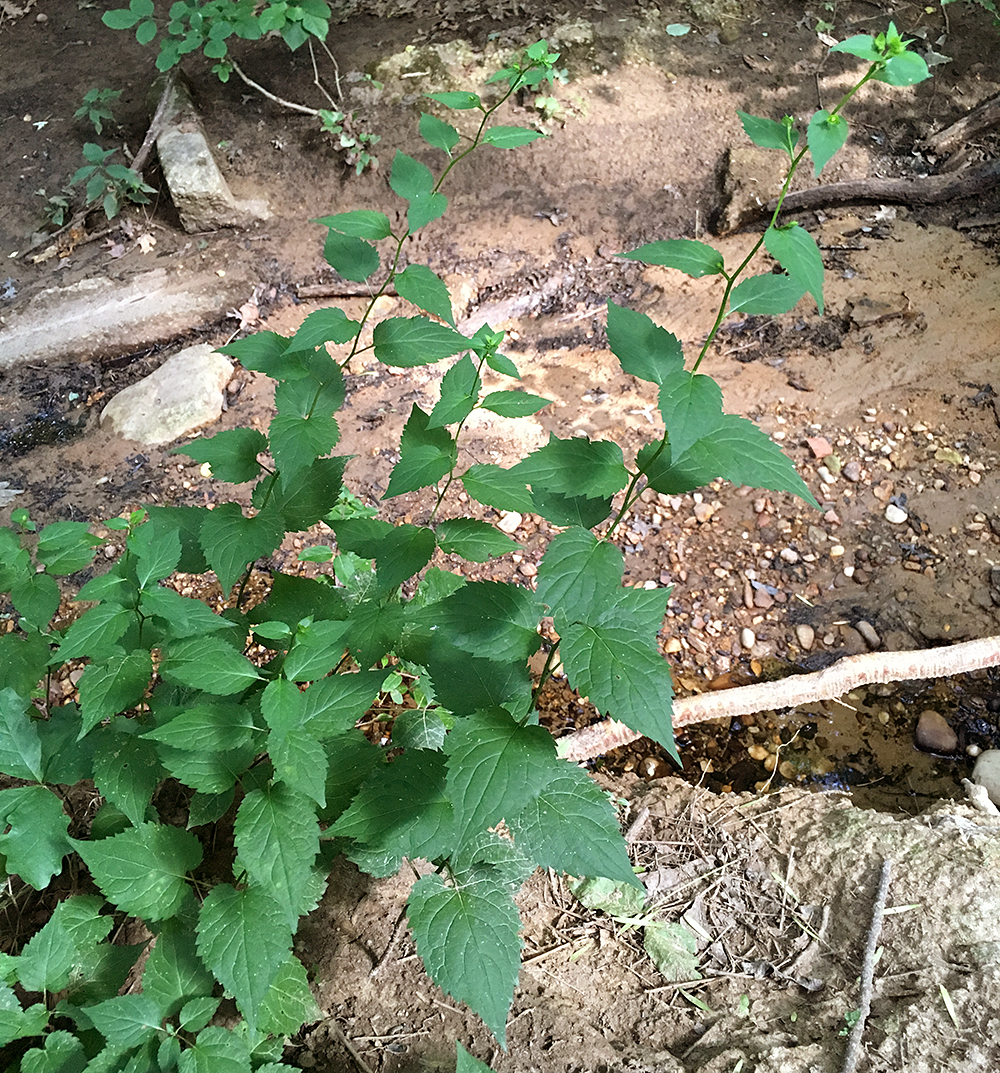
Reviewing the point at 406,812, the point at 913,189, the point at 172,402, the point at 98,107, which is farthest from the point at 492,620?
the point at 98,107

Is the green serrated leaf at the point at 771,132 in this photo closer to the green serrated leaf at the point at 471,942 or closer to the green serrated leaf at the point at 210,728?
the green serrated leaf at the point at 210,728

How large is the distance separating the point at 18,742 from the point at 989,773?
10.6ft

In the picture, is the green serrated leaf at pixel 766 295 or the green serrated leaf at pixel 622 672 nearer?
the green serrated leaf at pixel 622 672

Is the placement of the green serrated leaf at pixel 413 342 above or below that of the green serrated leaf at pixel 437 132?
below

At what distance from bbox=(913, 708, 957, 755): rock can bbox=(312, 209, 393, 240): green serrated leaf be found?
2.91 meters

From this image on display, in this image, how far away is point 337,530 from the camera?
167cm

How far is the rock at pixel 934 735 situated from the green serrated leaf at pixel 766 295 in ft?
8.44

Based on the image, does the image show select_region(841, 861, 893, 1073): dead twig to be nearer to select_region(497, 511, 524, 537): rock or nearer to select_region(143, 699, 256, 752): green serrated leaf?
select_region(143, 699, 256, 752): green serrated leaf

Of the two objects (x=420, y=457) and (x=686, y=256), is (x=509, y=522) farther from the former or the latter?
(x=686, y=256)

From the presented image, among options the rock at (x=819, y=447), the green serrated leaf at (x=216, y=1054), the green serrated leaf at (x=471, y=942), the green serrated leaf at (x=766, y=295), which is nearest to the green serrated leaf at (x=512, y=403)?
the green serrated leaf at (x=766, y=295)

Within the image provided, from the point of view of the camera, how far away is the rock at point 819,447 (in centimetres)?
391

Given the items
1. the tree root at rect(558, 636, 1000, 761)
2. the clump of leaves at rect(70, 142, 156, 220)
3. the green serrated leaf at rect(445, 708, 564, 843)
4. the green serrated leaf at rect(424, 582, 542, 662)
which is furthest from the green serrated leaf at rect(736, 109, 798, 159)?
the clump of leaves at rect(70, 142, 156, 220)

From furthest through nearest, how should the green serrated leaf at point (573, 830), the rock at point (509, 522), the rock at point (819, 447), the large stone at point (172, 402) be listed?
1. the large stone at point (172, 402)
2. the rock at point (819, 447)
3. the rock at point (509, 522)
4. the green serrated leaf at point (573, 830)

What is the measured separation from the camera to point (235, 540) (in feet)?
5.28
